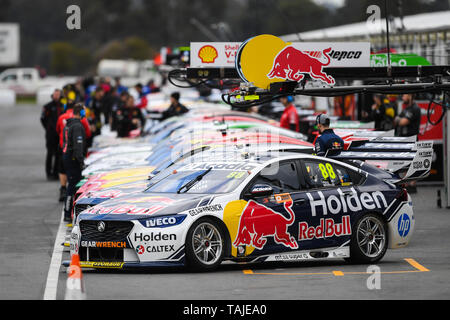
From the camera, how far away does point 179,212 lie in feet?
37.4

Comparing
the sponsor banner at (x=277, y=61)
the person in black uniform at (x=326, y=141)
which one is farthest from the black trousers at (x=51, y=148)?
the sponsor banner at (x=277, y=61)

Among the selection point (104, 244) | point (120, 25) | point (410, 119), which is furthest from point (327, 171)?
point (120, 25)

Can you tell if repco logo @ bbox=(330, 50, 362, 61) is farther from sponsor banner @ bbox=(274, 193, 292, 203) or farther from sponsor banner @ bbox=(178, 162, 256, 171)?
sponsor banner @ bbox=(274, 193, 292, 203)

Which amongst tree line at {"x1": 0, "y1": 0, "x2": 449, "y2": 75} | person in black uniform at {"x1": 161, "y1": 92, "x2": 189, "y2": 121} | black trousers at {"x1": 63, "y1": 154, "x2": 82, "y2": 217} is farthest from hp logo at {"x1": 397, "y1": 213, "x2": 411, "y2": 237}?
tree line at {"x1": 0, "y1": 0, "x2": 449, "y2": 75}

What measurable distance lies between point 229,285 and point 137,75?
272 feet

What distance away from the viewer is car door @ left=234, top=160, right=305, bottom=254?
1173 centimetres

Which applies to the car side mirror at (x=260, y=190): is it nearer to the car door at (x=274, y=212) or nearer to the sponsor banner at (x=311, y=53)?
the car door at (x=274, y=212)

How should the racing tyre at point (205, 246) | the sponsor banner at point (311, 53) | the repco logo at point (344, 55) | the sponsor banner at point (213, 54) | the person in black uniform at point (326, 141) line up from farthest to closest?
the sponsor banner at point (213, 54), the person in black uniform at point (326, 141), the repco logo at point (344, 55), the sponsor banner at point (311, 53), the racing tyre at point (205, 246)

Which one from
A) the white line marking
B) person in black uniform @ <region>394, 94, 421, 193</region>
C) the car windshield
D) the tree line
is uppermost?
the tree line

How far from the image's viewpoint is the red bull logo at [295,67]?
13.2 meters

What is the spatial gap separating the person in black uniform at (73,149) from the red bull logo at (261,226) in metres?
5.93

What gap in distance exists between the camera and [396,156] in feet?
45.7

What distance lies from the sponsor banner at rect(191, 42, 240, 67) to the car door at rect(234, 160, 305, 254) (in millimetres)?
2983

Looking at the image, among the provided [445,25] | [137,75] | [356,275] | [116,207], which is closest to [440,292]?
[356,275]
